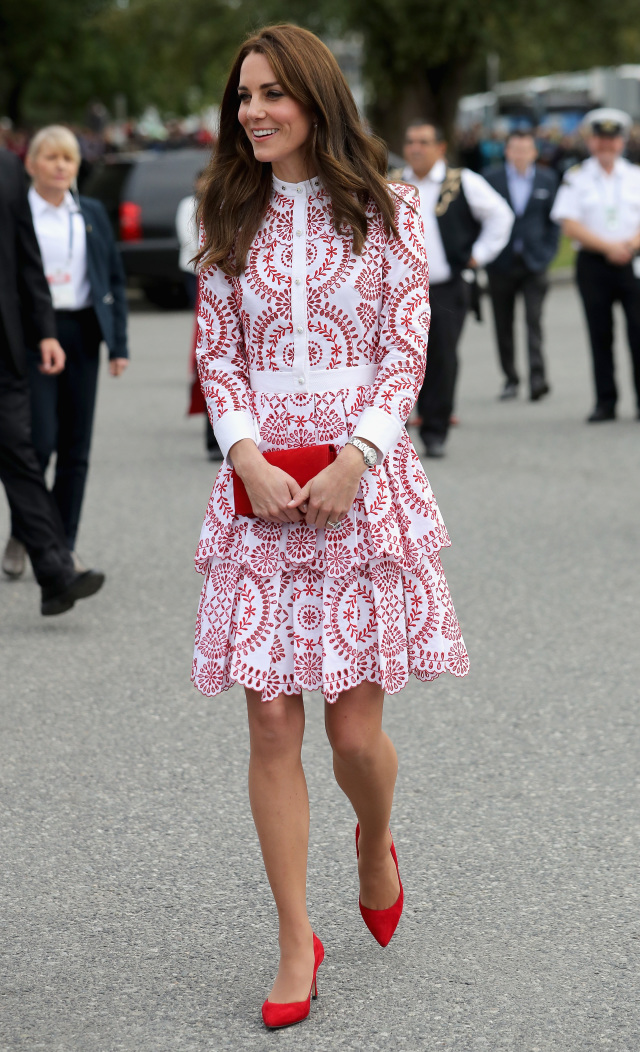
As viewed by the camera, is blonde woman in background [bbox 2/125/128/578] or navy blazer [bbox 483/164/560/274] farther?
navy blazer [bbox 483/164/560/274]

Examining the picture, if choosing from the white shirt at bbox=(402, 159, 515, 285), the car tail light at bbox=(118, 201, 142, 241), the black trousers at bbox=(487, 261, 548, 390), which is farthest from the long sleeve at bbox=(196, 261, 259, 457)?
the car tail light at bbox=(118, 201, 142, 241)

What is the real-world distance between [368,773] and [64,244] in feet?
13.9

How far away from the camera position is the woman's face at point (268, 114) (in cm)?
326

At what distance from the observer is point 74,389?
705 centimetres

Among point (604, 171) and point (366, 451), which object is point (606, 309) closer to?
point (604, 171)

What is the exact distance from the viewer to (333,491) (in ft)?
10.5

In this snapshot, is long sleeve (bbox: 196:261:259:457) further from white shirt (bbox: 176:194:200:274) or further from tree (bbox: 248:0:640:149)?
tree (bbox: 248:0:640:149)

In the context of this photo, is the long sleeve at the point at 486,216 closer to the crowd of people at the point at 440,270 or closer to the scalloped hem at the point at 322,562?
the crowd of people at the point at 440,270

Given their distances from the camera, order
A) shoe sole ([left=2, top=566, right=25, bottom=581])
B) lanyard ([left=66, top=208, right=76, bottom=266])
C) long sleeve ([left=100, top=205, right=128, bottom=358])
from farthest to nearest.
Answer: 1. shoe sole ([left=2, top=566, right=25, bottom=581])
2. long sleeve ([left=100, top=205, right=128, bottom=358])
3. lanyard ([left=66, top=208, right=76, bottom=266])

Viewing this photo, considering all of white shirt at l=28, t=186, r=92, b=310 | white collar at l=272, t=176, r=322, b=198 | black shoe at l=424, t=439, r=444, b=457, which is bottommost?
black shoe at l=424, t=439, r=444, b=457

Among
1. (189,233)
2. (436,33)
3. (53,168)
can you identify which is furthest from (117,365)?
(436,33)

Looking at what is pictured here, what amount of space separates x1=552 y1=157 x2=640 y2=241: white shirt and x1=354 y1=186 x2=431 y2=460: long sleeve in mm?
8770

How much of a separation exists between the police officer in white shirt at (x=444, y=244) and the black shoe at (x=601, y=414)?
157cm

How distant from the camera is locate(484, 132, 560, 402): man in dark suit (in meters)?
13.4
